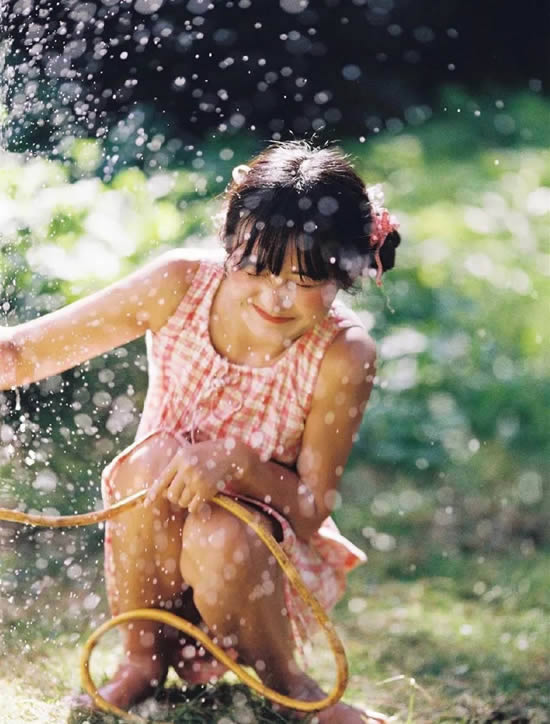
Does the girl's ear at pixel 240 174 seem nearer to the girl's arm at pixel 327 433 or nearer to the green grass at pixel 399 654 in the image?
the girl's arm at pixel 327 433

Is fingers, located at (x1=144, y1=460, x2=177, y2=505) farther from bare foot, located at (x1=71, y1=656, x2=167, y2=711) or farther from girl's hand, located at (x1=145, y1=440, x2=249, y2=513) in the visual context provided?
bare foot, located at (x1=71, y1=656, x2=167, y2=711)

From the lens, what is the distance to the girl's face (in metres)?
0.92

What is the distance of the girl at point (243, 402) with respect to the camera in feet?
3.04

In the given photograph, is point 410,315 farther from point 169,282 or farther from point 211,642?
point 211,642

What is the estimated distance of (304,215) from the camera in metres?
0.91

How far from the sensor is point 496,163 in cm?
264

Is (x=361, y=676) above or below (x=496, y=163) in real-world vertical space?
above

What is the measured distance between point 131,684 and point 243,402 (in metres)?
0.26

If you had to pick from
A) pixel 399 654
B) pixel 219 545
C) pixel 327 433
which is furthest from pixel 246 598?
pixel 399 654

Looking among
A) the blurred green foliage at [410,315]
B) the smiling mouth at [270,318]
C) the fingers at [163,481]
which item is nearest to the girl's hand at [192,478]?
the fingers at [163,481]

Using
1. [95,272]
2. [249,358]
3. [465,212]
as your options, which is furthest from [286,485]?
[465,212]

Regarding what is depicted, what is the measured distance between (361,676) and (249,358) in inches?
14.9

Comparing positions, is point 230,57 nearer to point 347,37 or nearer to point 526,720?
point 347,37

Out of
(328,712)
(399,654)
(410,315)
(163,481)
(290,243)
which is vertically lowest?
(410,315)
